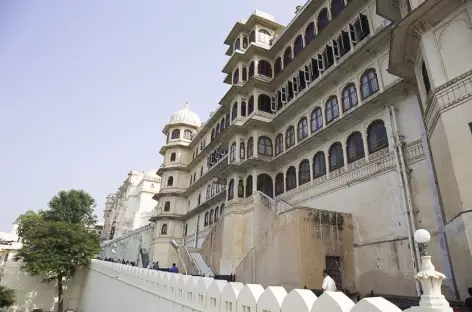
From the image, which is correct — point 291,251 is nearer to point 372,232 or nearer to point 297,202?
point 372,232

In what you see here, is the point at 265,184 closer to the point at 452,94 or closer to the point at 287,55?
the point at 287,55

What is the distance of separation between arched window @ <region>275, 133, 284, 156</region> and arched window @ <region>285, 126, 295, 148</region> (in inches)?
17.4

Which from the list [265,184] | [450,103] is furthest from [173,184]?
[450,103]

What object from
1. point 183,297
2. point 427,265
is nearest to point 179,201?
point 183,297

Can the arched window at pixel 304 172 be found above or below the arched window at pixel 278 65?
below

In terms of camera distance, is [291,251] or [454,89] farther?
[291,251]

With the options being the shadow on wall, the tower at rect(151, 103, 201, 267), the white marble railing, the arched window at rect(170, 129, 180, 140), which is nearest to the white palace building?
the white marble railing

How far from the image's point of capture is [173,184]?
35.6 m

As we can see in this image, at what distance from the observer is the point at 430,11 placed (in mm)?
8312

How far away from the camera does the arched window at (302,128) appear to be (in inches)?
693

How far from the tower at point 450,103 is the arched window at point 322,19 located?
26.9 feet

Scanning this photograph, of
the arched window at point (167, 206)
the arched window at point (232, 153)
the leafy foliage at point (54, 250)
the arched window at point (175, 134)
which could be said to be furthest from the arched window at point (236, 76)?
the leafy foliage at point (54, 250)

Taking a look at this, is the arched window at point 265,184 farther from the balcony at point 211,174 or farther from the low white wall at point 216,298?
the low white wall at point 216,298

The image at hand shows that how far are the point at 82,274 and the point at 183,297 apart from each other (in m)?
26.5
